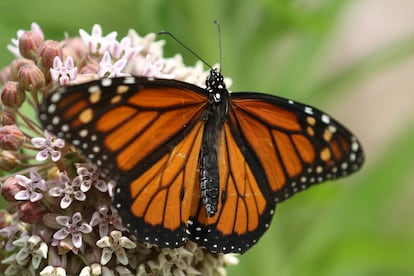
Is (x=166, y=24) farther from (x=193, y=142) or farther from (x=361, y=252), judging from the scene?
(x=361, y=252)

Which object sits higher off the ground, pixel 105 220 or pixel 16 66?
pixel 16 66

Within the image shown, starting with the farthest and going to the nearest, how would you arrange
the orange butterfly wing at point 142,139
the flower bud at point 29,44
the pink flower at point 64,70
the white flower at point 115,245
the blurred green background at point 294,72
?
the blurred green background at point 294,72, the flower bud at point 29,44, the pink flower at point 64,70, the white flower at point 115,245, the orange butterfly wing at point 142,139

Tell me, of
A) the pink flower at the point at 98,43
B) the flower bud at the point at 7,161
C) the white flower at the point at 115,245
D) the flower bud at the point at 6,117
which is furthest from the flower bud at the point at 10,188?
the pink flower at the point at 98,43

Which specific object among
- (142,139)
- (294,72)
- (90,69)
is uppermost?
(294,72)

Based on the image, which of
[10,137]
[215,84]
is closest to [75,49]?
[10,137]

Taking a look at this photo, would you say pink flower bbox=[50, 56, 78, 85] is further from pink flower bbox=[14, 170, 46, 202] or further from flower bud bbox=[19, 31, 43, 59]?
pink flower bbox=[14, 170, 46, 202]

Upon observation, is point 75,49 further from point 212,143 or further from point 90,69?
point 212,143

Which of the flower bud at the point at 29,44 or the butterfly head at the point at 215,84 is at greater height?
the butterfly head at the point at 215,84

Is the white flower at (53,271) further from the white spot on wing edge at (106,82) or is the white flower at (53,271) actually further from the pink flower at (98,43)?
the pink flower at (98,43)
